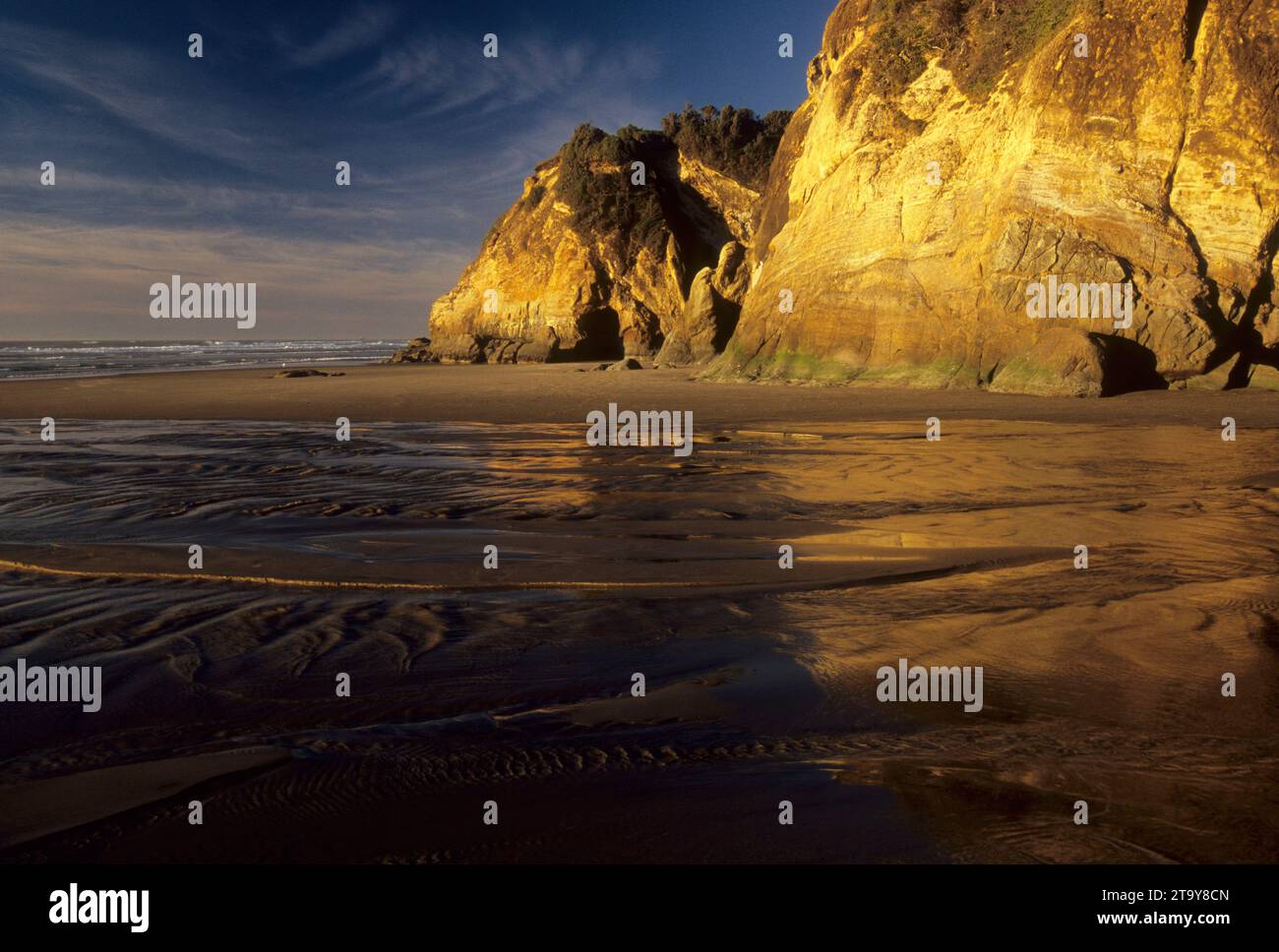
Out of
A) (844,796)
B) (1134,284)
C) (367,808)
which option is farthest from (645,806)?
(1134,284)

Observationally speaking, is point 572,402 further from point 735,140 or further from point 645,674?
point 735,140

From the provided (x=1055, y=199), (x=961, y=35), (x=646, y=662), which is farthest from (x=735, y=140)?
(x=646, y=662)

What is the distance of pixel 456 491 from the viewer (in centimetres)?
995

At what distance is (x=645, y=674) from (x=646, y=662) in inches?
7.0

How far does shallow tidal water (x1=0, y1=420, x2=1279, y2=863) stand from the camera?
3004 mm

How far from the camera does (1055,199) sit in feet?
68.7

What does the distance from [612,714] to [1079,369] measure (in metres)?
18.3

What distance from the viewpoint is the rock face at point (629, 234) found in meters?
46.2

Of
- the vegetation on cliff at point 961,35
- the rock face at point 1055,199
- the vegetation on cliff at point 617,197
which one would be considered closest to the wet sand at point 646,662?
the rock face at point 1055,199

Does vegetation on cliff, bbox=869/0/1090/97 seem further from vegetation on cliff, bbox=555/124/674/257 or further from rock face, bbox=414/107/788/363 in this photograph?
vegetation on cliff, bbox=555/124/674/257

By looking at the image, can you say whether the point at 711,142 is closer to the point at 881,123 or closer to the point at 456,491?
the point at 881,123

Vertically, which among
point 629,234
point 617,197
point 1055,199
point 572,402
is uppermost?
point 617,197

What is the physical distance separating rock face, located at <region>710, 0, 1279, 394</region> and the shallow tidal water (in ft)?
39.7

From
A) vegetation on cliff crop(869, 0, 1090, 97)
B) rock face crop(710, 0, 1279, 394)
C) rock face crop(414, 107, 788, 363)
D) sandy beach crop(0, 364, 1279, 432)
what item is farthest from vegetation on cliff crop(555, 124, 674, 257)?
rock face crop(710, 0, 1279, 394)
